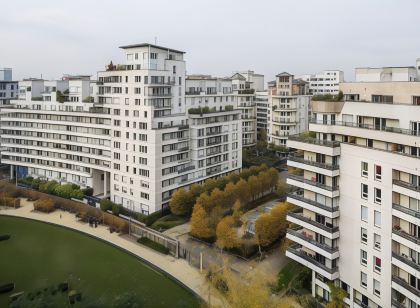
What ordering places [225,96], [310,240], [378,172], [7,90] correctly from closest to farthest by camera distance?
[378,172], [310,240], [225,96], [7,90]

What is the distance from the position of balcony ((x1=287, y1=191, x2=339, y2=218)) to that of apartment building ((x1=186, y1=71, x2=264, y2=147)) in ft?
101

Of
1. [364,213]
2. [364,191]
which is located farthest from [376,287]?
[364,191]

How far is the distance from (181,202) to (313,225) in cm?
2261

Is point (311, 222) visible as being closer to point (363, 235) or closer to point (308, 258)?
point (308, 258)

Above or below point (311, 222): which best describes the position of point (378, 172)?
above

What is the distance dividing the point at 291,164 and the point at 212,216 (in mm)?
14536

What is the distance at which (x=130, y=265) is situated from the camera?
4097cm

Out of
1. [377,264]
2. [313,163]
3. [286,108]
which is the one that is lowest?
[377,264]

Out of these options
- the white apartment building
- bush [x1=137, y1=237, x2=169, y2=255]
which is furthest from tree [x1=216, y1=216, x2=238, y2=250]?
the white apartment building

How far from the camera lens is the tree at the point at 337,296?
1166 inches

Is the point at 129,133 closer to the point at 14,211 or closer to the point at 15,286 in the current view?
the point at 14,211

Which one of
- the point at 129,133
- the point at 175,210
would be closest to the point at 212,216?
the point at 175,210

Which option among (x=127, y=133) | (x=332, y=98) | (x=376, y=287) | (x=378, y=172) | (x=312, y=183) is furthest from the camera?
(x=127, y=133)

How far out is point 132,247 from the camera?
1781 inches
